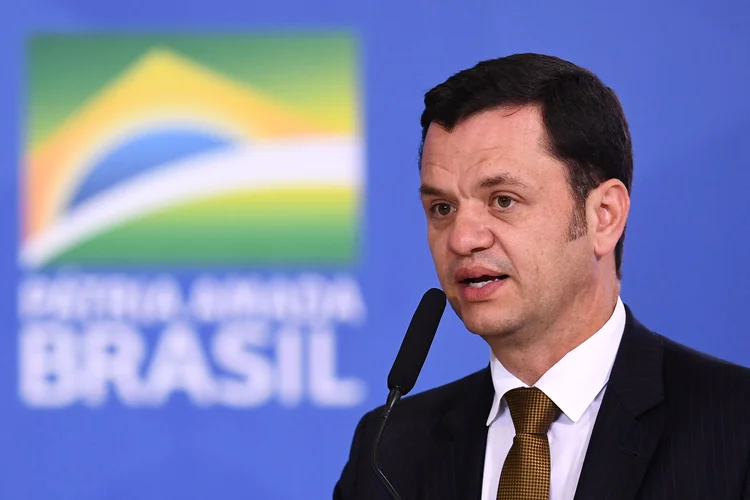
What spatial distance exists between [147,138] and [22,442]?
0.99 m

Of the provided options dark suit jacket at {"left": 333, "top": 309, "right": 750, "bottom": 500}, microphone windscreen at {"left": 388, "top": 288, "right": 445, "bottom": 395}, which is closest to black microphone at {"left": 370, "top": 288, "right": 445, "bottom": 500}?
microphone windscreen at {"left": 388, "top": 288, "right": 445, "bottom": 395}

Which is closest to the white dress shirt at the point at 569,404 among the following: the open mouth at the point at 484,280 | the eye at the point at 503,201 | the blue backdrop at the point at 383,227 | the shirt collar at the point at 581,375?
the shirt collar at the point at 581,375

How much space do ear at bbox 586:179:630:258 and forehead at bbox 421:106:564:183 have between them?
101 millimetres

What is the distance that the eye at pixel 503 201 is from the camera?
1894 mm

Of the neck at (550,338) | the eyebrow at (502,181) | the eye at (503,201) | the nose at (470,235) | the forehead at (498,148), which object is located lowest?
the neck at (550,338)

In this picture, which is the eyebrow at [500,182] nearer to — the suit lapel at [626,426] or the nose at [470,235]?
the nose at [470,235]

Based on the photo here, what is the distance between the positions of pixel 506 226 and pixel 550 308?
0.18 meters

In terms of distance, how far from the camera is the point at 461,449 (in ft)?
6.66

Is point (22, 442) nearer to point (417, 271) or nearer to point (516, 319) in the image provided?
point (417, 271)

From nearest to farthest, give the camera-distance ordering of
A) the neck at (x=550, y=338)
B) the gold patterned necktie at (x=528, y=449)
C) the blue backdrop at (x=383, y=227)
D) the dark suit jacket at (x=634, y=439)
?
the dark suit jacket at (x=634, y=439) → the gold patterned necktie at (x=528, y=449) → the neck at (x=550, y=338) → the blue backdrop at (x=383, y=227)

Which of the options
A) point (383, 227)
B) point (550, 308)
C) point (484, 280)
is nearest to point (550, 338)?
point (550, 308)

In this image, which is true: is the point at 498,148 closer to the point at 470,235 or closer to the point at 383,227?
the point at 470,235

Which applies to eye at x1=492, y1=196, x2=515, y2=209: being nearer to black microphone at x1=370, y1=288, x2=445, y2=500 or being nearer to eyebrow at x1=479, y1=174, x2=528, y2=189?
eyebrow at x1=479, y1=174, x2=528, y2=189

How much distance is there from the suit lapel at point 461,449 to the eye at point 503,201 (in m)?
0.42
